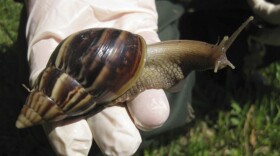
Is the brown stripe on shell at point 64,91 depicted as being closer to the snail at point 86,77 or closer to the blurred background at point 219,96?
the snail at point 86,77

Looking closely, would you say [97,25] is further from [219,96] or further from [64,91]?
[219,96]

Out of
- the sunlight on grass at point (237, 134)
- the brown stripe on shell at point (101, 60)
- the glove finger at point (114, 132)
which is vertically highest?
the brown stripe on shell at point (101, 60)

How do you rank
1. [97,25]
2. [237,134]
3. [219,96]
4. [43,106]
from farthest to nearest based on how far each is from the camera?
Answer: [219,96]
[237,134]
[97,25]
[43,106]

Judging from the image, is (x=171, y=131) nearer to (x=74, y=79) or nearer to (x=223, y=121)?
(x=223, y=121)

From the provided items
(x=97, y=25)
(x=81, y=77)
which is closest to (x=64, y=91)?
(x=81, y=77)

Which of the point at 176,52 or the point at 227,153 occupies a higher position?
the point at 176,52

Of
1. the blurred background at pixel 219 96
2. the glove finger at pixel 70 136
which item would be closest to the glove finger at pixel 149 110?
the glove finger at pixel 70 136

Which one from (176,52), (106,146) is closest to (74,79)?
(106,146)
